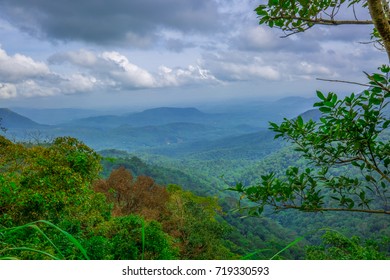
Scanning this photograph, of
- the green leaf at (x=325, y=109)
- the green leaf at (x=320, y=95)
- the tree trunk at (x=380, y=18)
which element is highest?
the tree trunk at (x=380, y=18)

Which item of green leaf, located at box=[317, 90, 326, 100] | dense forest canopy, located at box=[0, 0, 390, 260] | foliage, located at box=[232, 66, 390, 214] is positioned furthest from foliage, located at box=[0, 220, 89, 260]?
green leaf, located at box=[317, 90, 326, 100]

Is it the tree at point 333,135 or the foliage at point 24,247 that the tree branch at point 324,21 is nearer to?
the tree at point 333,135

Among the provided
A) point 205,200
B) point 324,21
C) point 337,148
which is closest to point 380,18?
point 324,21

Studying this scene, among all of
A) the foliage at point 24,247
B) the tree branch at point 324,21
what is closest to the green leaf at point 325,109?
the tree branch at point 324,21

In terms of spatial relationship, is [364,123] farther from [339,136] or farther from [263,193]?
[263,193]

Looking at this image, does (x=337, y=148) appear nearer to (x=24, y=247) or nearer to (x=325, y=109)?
(x=325, y=109)

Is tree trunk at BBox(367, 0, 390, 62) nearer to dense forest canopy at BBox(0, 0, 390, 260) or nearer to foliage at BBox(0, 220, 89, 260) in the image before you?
dense forest canopy at BBox(0, 0, 390, 260)

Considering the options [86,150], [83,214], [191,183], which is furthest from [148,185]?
[191,183]

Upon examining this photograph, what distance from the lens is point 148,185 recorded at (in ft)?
80.9

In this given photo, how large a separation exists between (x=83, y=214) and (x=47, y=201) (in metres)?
1.47

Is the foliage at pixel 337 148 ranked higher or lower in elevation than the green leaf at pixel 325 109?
lower

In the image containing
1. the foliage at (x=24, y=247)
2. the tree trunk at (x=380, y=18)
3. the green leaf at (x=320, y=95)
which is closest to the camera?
the foliage at (x=24, y=247)

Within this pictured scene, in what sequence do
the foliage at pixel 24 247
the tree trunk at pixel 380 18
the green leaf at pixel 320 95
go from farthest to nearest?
the green leaf at pixel 320 95, the tree trunk at pixel 380 18, the foliage at pixel 24 247

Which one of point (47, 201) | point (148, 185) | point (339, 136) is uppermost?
point (339, 136)
